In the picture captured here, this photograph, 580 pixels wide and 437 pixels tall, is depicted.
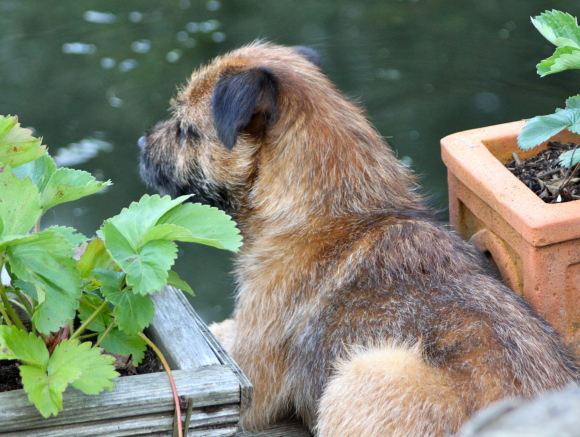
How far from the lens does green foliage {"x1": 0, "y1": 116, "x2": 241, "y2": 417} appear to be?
4.17 ft

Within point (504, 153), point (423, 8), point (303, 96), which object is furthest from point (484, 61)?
point (303, 96)

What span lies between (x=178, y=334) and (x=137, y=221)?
0.32 meters

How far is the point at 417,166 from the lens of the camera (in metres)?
4.51

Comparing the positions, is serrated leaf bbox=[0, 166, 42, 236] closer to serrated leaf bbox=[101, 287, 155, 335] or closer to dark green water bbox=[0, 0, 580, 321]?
serrated leaf bbox=[101, 287, 155, 335]

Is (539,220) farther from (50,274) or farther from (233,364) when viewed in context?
(50,274)

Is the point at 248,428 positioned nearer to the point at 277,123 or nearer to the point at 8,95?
the point at 277,123

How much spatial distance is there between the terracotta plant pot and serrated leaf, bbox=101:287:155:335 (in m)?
1.02

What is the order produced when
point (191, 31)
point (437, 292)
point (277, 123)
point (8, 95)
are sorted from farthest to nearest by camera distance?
A: point (191, 31)
point (8, 95)
point (277, 123)
point (437, 292)

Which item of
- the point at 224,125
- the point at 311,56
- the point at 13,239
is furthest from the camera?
the point at 311,56

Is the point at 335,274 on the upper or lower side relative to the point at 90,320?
lower

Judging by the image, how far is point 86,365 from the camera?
128 centimetres

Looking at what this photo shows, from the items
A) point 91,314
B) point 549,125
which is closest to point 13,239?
point 91,314

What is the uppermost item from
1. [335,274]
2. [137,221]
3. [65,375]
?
[137,221]

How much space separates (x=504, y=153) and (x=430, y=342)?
0.90 m
